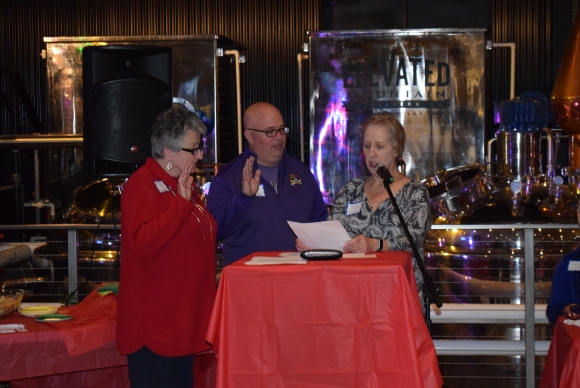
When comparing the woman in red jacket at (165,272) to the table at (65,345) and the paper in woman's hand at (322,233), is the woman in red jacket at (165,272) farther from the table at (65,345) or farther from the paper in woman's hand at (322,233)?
the paper in woman's hand at (322,233)

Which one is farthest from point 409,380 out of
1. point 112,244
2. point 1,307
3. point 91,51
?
point 112,244

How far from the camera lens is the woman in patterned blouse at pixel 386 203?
3.13 metres

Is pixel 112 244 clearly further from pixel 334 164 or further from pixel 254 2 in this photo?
pixel 254 2

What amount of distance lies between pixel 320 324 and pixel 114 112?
2.12m

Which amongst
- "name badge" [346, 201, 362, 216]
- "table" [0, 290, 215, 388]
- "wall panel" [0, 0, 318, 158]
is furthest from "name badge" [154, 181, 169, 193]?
"wall panel" [0, 0, 318, 158]

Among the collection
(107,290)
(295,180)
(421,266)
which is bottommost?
(107,290)

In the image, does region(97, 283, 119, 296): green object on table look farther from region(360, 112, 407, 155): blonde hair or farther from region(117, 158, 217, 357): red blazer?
region(360, 112, 407, 155): blonde hair

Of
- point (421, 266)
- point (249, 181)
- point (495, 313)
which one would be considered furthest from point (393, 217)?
point (495, 313)

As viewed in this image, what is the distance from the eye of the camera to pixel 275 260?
2684mm

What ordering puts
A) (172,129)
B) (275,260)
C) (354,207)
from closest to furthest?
(275,260)
(172,129)
(354,207)

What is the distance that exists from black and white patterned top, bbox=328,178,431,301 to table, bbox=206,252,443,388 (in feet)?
1.71

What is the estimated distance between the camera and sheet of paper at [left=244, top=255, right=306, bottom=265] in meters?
2.61

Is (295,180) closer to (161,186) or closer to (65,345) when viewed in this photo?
(161,186)

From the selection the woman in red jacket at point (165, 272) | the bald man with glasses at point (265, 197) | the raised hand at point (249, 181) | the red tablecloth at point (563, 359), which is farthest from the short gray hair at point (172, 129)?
the red tablecloth at point (563, 359)
